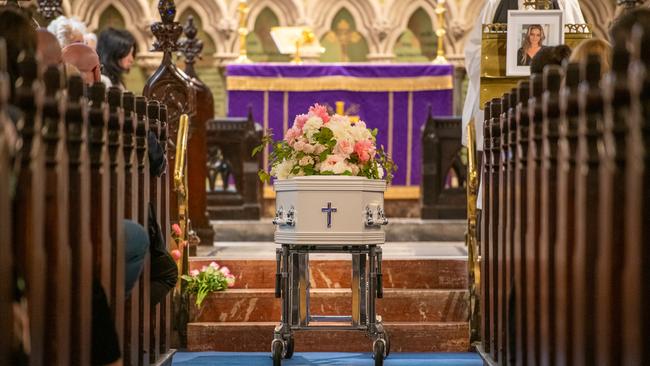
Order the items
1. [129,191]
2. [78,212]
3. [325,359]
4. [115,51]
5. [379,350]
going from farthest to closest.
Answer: [115,51] < [325,359] < [379,350] < [129,191] < [78,212]

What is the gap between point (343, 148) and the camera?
509 centimetres

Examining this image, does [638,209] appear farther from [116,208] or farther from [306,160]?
[306,160]

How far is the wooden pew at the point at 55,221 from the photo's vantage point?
2.76 meters

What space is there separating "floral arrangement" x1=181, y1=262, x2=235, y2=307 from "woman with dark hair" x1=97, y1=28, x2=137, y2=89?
109 centimetres

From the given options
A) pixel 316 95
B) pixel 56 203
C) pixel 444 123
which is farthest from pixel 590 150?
pixel 316 95

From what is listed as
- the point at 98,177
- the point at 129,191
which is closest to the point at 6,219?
the point at 98,177

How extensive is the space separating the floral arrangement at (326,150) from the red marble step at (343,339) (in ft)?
3.39

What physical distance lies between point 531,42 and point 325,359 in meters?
1.85

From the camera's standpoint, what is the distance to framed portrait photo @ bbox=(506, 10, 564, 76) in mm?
5266

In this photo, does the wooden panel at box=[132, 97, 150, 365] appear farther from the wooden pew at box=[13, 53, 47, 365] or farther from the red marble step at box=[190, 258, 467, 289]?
the red marble step at box=[190, 258, 467, 289]

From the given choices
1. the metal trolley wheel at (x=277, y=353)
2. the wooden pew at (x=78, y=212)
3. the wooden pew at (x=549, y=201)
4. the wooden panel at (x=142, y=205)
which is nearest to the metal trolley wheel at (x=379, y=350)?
the metal trolley wheel at (x=277, y=353)

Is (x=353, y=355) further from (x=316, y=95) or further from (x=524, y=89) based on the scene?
(x=316, y=95)

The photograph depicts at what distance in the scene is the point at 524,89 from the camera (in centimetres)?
349

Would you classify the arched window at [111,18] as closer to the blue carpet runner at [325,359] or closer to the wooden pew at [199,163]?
the wooden pew at [199,163]
